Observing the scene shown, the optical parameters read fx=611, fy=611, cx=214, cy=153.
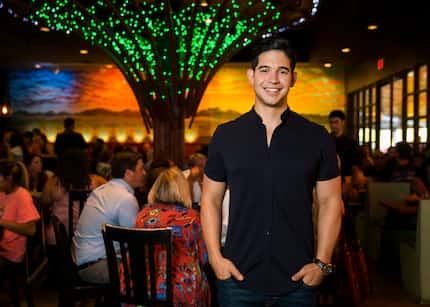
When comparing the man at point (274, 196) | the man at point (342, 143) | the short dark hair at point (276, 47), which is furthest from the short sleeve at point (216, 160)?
the man at point (342, 143)

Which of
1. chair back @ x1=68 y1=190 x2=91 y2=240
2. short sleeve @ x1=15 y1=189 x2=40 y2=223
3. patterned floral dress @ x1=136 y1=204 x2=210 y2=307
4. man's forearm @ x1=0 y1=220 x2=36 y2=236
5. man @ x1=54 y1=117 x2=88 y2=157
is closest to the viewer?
patterned floral dress @ x1=136 y1=204 x2=210 y2=307

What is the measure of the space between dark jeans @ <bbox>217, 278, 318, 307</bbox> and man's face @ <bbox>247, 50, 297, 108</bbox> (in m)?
0.58

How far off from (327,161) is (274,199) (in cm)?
22

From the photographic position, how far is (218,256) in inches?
76.4

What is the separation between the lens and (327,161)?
1.93 m

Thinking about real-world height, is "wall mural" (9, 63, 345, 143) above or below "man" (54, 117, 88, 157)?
above

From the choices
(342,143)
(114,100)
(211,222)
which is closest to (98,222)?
(211,222)

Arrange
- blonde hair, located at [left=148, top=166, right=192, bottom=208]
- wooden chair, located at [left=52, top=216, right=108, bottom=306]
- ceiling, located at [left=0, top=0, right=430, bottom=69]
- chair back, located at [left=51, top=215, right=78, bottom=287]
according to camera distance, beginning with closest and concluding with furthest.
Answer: blonde hair, located at [left=148, top=166, right=192, bottom=208]
chair back, located at [left=51, top=215, right=78, bottom=287]
wooden chair, located at [left=52, top=216, right=108, bottom=306]
ceiling, located at [left=0, top=0, right=430, bottom=69]

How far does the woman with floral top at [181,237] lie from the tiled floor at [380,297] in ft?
6.41

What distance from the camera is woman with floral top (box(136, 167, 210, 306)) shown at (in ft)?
10.2

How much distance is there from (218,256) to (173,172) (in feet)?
4.89

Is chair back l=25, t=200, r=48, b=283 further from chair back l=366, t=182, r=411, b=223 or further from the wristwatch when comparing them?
chair back l=366, t=182, r=411, b=223

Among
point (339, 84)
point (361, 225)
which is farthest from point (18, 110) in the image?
point (361, 225)

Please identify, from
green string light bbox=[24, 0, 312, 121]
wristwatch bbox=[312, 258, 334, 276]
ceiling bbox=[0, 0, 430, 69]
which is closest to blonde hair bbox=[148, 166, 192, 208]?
wristwatch bbox=[312, 258, 334, 276]
